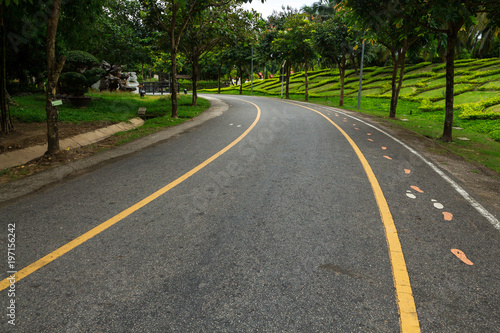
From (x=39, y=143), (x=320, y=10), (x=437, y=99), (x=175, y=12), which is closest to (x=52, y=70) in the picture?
(x=39, y=143)

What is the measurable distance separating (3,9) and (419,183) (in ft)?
38.6

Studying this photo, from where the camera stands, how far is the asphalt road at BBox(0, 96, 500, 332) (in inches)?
88.5

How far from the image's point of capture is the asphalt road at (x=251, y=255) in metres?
2.25

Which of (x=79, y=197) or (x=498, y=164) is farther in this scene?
(x=498, y=164)

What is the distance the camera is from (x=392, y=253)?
309 centimetres

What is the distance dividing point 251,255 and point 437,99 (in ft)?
79.0

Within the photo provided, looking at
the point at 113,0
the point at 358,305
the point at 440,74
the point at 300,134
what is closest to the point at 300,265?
the point at 358,305

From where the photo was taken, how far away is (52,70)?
733 cm

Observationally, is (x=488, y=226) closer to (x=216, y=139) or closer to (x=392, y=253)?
(x=392, y=253)

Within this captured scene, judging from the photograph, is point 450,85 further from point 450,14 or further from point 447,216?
point 447,216

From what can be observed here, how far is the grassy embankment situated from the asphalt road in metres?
4.65

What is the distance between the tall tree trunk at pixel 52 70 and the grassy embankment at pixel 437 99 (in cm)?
1015

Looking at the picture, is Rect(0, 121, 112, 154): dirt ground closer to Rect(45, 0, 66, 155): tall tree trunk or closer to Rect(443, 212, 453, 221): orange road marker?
Rect(45, 0, 66, 155): tall tree trunk

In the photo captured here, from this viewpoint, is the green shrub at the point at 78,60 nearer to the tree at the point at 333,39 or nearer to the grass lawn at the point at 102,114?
the grass lawn at the point at 102,114
